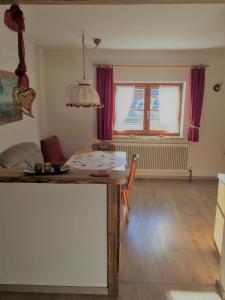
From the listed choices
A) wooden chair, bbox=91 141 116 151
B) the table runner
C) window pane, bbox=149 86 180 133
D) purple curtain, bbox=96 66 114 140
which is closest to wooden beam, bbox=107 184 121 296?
the table runner

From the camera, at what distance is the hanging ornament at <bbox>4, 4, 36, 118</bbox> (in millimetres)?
1434

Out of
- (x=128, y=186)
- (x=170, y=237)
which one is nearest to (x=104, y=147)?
(x=128, y=186)

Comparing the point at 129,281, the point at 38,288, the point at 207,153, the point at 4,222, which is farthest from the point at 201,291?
the point at 207,153

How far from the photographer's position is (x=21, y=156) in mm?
3297

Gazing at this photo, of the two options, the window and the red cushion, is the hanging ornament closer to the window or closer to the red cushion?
the red cushion

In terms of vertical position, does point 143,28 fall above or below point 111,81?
above

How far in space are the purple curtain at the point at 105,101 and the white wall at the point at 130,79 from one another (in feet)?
0.59

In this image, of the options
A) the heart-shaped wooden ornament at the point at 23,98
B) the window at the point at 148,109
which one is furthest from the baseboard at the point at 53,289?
the window at the point at 148,109

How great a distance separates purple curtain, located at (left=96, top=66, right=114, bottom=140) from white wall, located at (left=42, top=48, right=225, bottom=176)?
0.18 metres

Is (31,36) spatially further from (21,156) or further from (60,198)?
(60,198)

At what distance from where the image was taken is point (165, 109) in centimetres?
491

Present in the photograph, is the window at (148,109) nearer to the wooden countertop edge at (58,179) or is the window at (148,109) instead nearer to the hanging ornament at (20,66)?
the wooden countertop edge at (58,179)

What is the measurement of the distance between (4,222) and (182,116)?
A: 3837 mm

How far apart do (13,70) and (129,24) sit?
1696 millimetres
